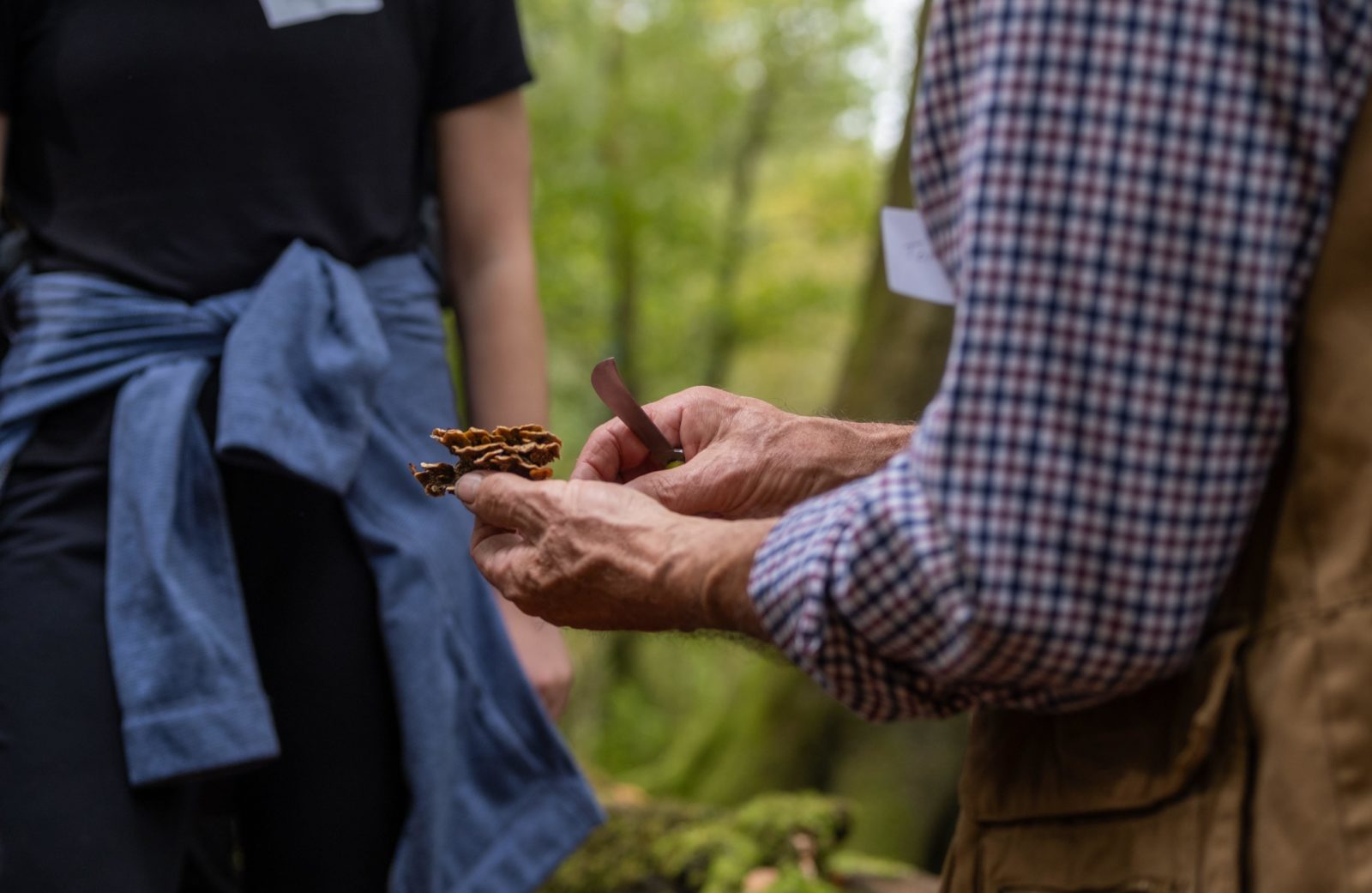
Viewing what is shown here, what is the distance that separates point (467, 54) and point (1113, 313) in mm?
1522

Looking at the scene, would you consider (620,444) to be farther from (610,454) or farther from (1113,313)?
(1113,313)

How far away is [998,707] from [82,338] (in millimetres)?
1420

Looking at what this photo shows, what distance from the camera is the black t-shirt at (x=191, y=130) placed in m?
1.91

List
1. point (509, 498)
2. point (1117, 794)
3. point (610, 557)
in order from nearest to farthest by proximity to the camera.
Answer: point (1117, 794) → point (610, 557) → point (509, 498)

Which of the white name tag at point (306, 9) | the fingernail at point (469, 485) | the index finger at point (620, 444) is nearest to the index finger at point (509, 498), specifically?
the fingernail at point (469, 485)

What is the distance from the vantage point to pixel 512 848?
7.06ft

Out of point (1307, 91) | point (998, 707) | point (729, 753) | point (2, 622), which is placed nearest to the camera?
point (1307, 91)

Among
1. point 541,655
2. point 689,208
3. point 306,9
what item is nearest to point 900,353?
point 541,655

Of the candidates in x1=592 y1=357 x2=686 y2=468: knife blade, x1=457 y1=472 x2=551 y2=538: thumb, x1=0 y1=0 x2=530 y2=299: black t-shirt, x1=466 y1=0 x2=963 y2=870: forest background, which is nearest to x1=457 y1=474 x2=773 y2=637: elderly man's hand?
x1=457 y1=472 x2=551 y2=538: thumb

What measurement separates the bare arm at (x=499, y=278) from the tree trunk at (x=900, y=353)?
2.04m

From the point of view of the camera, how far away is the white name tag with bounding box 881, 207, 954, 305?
1.62 metres

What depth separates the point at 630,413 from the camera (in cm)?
160

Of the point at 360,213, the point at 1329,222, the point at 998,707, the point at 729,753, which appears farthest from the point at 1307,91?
the point at 729,753

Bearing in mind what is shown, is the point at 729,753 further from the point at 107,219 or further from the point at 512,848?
the point at 107,219
